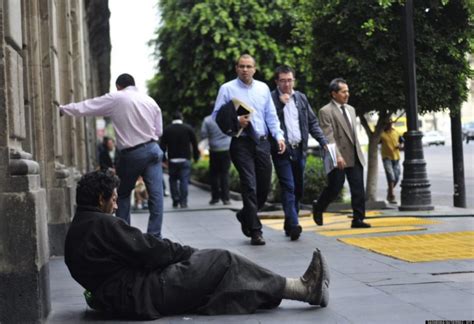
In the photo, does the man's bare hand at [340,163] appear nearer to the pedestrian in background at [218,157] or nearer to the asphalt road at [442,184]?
the asphalt road at [442,184]

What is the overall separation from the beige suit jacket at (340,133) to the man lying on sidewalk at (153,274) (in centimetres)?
523

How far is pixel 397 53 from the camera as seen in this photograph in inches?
561

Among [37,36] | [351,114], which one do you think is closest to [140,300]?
[37,36]

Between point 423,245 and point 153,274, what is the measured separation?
4.00 m

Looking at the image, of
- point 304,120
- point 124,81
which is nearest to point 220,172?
point 304,120

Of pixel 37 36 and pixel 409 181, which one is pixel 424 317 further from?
pixel 409 181

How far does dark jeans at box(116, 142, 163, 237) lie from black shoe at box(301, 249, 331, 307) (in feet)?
12.2

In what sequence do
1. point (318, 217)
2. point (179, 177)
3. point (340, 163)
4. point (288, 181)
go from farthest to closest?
point (179, 177) → point (318, 217) → point (340, 163) → point (288, 181)

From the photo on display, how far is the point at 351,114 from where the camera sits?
36.5ft

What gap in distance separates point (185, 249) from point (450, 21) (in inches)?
373

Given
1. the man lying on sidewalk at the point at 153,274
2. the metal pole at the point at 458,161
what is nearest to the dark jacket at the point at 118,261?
the man lying on sidewalk at the point at 153,274

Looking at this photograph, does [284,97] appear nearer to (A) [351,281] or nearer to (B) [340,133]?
(B) [340,133]

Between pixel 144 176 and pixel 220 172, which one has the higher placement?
pixel 144 176

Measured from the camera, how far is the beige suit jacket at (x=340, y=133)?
36.0 feet
